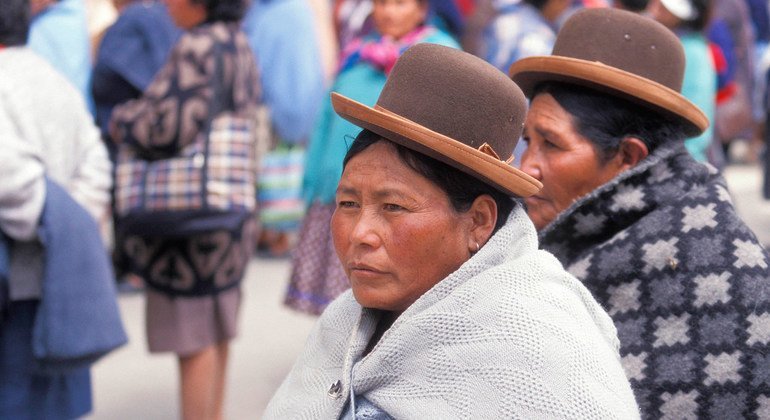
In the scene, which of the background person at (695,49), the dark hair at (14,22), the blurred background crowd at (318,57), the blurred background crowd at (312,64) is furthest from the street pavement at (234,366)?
the background person at (695,49)

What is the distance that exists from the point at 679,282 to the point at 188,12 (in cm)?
256

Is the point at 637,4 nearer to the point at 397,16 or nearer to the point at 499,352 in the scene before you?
the point at 397,16

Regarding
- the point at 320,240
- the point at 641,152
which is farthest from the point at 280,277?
the point at 641,152

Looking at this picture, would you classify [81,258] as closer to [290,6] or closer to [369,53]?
[369,53]

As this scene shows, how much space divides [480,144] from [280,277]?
588cm

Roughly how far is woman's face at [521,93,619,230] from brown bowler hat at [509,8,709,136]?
0.09 m

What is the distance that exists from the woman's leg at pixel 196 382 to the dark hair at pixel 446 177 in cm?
263

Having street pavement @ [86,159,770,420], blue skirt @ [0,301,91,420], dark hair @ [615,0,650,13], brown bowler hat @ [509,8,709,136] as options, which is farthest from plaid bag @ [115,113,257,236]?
dark hair @ [615,0,650,13]

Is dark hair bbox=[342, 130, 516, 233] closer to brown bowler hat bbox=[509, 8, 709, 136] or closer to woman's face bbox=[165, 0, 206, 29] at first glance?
brown bowler hat bbox=[509, 8, 709, 136]

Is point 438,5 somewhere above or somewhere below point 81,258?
below

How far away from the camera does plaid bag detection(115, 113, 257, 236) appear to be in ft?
13.7

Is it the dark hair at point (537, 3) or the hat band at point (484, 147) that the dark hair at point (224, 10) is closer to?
the dark hair at point (537, 3)

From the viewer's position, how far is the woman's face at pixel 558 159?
2648 millimetres

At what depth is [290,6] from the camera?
7.41 meters
